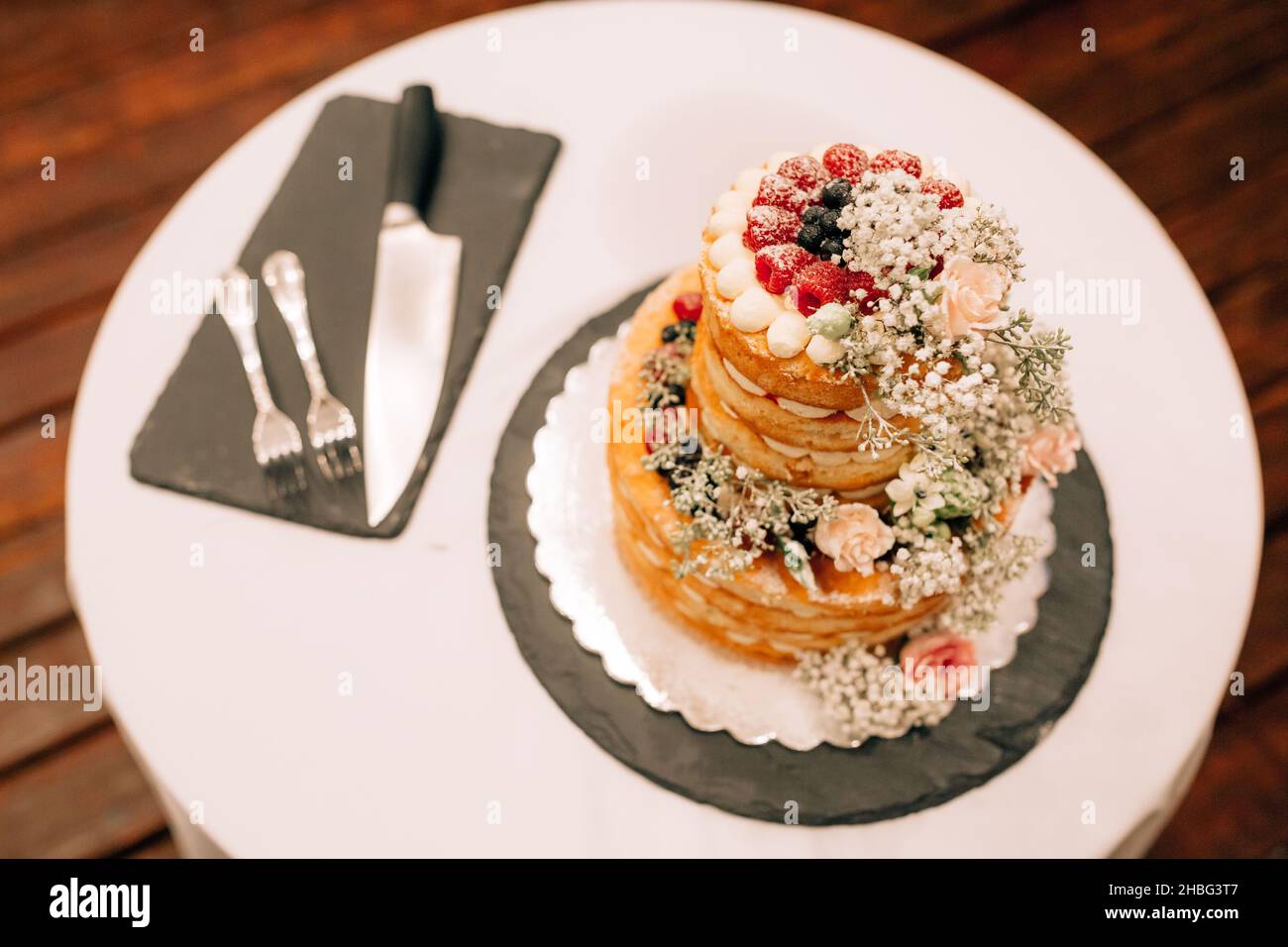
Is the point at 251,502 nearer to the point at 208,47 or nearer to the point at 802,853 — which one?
the point at 802,853

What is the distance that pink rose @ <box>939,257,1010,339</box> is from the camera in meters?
1.33

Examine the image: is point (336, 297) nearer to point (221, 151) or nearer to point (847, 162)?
point (847, 162)

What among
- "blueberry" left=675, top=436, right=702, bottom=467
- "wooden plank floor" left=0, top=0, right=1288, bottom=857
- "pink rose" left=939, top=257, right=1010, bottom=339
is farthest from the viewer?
"wooden plank floor" left=0, top=0, right=1288, bottom=857

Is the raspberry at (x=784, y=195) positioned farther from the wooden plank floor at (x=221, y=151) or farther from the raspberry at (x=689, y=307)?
the wooden plank floor at (x=221, y=151)

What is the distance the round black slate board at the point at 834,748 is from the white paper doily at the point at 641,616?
29 mm

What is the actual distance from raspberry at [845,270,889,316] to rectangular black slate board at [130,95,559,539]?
1.05m

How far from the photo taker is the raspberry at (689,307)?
1.91 meters

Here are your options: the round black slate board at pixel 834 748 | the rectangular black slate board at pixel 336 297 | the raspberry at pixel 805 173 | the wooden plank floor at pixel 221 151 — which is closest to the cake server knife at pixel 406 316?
the rectangular black slate board at pixel 336 297

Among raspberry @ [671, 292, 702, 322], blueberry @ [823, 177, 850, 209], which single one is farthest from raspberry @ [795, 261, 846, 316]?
raspberry @ [671, 292, 702, 322]

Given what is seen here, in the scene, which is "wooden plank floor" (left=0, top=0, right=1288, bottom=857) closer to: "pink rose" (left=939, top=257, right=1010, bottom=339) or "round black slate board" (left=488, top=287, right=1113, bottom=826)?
"round black slate board" (left=488, top=287, right=1113, bottom=826)

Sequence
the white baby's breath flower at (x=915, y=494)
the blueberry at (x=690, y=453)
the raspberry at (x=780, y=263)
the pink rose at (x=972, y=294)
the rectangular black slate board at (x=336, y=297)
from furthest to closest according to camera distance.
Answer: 1. the rectangular black slate board at (x=336, y=297)
2. the blueberry at (x=690, y=453)
3. the white baby's breath flower at (x=915, y=494)
4. the raspberry at (x=780, y=263)
5. the pink rose at (x=972, y=294)

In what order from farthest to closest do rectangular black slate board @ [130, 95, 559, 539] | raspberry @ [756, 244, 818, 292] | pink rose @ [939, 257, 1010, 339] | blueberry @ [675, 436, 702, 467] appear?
rectangular black slate board @ [130, 95, 559, 539]
blueberry @ [675, 436, 702, 467]
raspberry @ [756, 244, 818, 292]
pink rose @ [939, 257, 1010, 339]

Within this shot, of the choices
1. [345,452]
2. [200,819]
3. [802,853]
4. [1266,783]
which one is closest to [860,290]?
[802,853]
